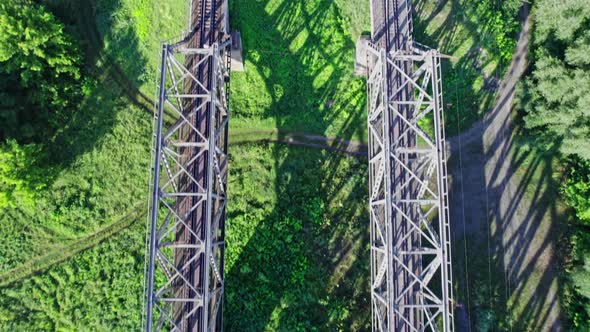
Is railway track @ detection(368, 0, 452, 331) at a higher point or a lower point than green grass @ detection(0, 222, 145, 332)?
higher

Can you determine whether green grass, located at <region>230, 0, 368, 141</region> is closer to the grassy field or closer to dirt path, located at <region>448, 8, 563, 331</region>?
the grassy field

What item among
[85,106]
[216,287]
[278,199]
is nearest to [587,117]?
[278,199]

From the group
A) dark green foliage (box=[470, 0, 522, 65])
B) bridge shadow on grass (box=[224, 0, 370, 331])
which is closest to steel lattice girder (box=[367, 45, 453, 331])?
bridge shadow on grass (box=[224, 0, 370, 331])

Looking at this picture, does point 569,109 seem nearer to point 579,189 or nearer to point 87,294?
point 579,189

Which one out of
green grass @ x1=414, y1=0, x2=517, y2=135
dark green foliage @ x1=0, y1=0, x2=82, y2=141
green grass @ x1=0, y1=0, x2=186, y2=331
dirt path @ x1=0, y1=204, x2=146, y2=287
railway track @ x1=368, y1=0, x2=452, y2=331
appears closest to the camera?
railway track @ x1=368, y1=0, x2=452, y2=331

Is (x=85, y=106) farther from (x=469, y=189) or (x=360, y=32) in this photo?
(x=469, y=189)

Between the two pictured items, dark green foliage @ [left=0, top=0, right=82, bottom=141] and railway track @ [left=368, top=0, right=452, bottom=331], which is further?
dark green foliage @ [left=0, top=0, right=82, bottom=141]
